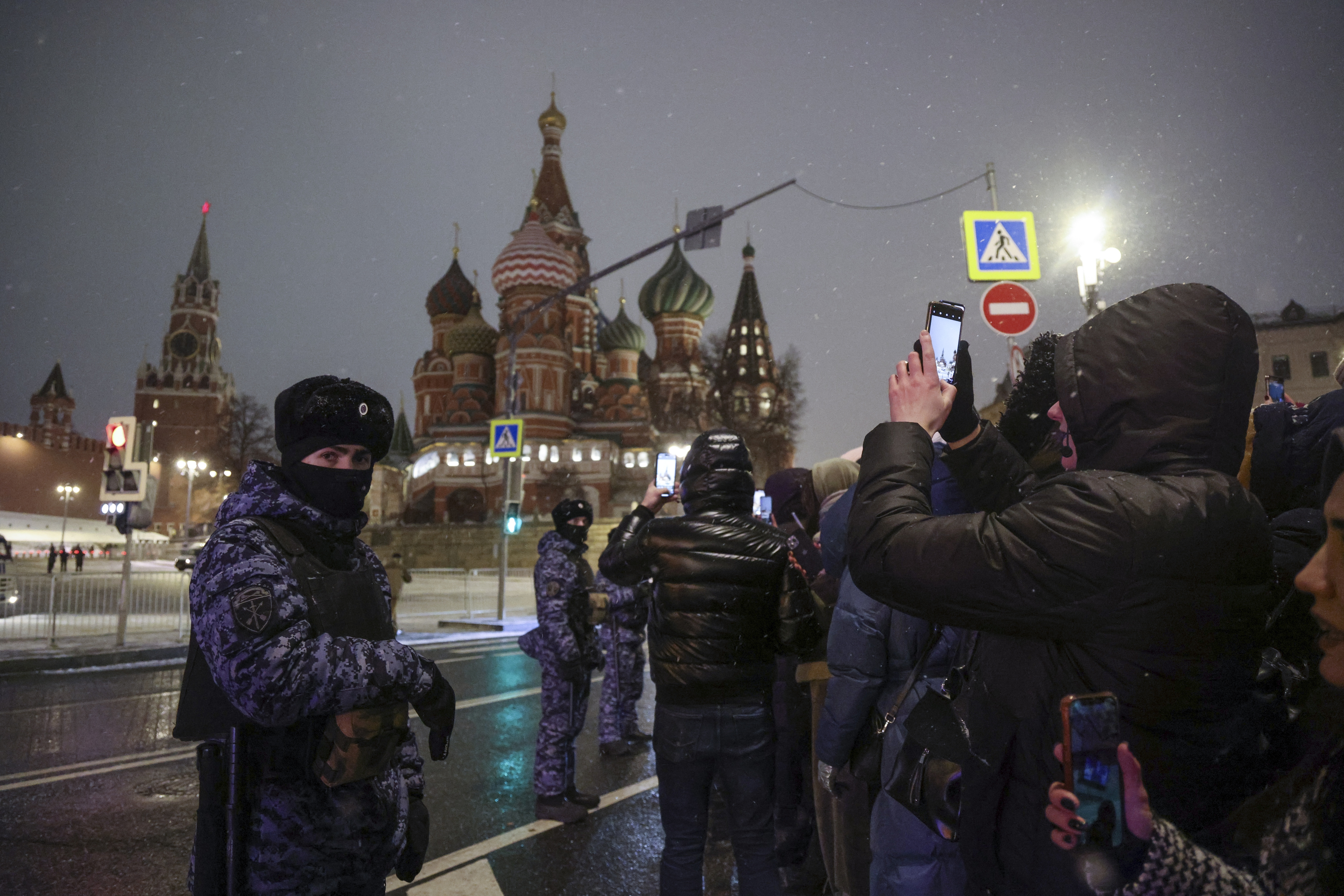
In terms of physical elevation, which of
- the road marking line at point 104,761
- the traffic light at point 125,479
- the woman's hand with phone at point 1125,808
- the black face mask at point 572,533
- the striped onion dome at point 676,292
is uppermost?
the striped onion dome at point 676,292

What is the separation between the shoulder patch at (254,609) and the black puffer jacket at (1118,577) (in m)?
1.43

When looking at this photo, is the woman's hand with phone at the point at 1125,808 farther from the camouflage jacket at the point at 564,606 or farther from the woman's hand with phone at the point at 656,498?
the camouflage jacket at the point at 564,606

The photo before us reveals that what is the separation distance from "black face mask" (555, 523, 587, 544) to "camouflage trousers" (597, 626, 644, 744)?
1.60 meters

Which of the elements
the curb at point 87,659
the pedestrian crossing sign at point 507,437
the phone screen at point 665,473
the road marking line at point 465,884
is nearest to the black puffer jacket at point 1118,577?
the phone screen at point 665,473

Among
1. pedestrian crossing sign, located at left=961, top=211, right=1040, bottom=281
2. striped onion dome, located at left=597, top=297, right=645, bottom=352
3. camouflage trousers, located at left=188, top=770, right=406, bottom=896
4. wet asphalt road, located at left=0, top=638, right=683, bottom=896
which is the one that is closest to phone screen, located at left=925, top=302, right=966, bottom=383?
camouflage trousers, located at left=188, top=770, right=406, bottom=896

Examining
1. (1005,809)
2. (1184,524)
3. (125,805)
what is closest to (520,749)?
(125,805)

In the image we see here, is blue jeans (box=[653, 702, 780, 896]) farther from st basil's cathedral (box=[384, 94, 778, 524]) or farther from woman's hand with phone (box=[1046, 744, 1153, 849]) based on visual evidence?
st basil's cathedral (box=[384, 94, 778, 524])

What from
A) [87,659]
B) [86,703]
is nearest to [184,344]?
[87,659]

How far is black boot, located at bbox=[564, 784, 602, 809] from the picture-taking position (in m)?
4.95

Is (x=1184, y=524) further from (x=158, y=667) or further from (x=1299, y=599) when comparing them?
(x=158, y=667)

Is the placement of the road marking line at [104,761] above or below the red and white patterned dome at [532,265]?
below

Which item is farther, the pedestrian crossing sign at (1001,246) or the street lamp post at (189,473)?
the street lamp post at (189,473)

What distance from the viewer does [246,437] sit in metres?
49.8

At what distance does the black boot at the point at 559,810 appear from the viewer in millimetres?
4695
